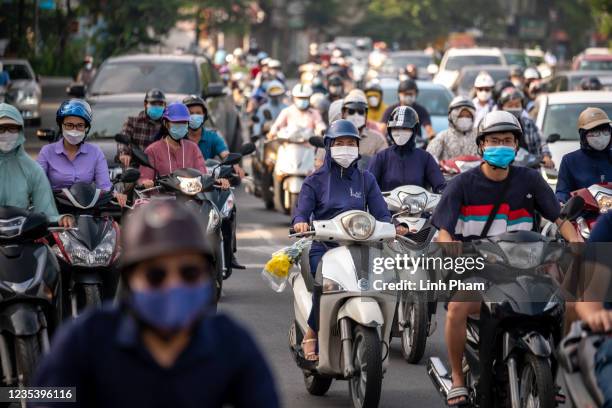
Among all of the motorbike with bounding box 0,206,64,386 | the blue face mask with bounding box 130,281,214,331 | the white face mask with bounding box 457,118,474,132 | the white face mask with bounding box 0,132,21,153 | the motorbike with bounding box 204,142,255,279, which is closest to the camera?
the blue face mask with bounding box 130,281,214,331

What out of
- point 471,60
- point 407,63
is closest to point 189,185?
point 471,60

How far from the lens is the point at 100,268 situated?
8.88m

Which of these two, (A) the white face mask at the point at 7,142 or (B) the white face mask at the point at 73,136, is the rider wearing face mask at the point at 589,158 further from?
(A) the white face mask at the point at 7,142

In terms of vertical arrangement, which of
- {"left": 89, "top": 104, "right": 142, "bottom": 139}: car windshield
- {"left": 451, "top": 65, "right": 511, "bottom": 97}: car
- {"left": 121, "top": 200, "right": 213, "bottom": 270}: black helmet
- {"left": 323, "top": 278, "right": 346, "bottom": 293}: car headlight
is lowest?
{"left": 451, "top": 65, "right": 511, "bottom": 97}: car

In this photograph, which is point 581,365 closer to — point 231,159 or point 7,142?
point 7,142

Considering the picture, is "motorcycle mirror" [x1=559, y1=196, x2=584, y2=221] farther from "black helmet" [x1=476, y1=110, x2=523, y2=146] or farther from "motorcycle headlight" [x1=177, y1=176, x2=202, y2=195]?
"motorcycle headlight" [x1=177, y1=176, x2=202, y2=195]

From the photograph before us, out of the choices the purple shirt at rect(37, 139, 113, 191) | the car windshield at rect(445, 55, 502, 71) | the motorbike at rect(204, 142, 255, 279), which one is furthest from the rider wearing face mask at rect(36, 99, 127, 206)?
the car windshield at rect(445, 55, 502, 71)

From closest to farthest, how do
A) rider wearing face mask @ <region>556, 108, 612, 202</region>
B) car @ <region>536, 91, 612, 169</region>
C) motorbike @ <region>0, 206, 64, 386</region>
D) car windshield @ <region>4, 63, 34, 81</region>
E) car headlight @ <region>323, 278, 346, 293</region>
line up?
motorbike @ <region>0, 206, 64, 386</region>, car headlight @ <region>323, 278, 346, 293</region>, rider wearing face mask @ <region>556, 108, 612, 202</region>, car @ <region>536, 91, 612, 169</region>, car windshield @ <region>4, 63, 34, 81</region>

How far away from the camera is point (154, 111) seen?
45.7 ft

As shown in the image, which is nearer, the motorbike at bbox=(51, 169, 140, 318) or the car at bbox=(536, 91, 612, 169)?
the motorbike at bbox=(51, 169, 140, 318)

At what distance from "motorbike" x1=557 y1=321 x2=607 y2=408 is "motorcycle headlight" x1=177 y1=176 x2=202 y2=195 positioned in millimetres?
6017

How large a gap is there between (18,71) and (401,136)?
2615 cm

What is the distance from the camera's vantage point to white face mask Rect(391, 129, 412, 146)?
11656 mm

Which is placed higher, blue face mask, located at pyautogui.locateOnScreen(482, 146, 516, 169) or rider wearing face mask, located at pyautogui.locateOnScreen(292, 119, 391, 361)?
blue face mask, located at pyautogui.locateOnScreen(482, 146, 516, 169)
